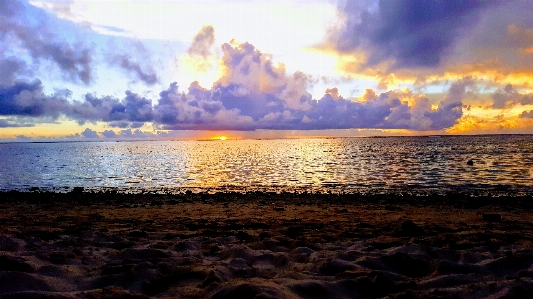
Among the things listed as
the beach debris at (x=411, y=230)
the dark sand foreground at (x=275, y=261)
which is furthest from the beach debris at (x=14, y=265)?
the beach debris at (x=411, y=230)

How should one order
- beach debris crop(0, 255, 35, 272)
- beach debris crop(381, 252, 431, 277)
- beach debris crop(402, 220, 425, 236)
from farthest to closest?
beach debris crop(402, 220, 425, 236)
beach debris crop(381, 252, 431, 277)
beach debris crop(0, 255, 35, 272)

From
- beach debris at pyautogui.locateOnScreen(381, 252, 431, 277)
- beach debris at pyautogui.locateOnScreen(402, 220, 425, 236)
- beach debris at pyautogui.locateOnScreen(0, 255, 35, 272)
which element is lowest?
beach debris at pyautogui.locateOnScreen(402, 220, 425, 236)

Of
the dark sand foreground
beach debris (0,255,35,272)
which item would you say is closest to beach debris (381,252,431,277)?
the dark sand foreground

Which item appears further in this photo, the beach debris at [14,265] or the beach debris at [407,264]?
the beach debris at [407,264]

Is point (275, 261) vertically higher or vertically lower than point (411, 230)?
higher

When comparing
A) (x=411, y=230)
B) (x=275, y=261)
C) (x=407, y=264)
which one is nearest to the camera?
(x=407, y=264)

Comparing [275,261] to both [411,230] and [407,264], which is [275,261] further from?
[411,230]

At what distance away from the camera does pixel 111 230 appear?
9750 millimetres

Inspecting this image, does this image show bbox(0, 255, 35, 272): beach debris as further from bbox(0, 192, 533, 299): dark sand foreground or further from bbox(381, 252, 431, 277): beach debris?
bbox(381, 252, 431, 277): beach debris

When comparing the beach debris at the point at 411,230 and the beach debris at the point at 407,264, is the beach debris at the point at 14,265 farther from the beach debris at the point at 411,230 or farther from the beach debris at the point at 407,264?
the beach debris at the point at 411,230

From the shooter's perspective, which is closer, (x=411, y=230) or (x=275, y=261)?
(x=275, y=261)

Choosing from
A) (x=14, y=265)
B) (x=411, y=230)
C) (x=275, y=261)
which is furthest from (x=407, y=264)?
(x=14, y=265)

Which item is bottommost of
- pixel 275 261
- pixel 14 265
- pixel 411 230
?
pixel 411 230

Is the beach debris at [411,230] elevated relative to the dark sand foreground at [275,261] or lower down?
lower down
